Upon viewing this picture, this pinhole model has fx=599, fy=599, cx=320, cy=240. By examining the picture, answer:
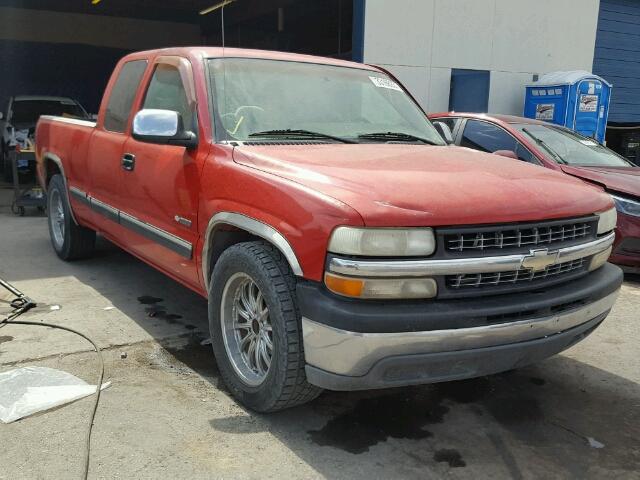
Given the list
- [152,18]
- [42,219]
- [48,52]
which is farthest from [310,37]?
[42,219]

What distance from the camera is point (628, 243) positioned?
226 inches

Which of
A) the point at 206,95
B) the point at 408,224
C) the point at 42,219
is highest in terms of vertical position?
the point at 206,95

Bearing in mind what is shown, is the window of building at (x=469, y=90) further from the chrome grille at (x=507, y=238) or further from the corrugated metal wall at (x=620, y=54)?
the chrome grille at (x=507, y=238)

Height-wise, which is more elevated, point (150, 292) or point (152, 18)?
point (152, 18)

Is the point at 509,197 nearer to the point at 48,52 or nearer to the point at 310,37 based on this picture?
the point at 310,37

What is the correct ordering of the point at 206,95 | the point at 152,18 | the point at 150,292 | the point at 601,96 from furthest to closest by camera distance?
the point at 152,18 < the point at 601,96 < the point at 150,292 < the point at 206,95

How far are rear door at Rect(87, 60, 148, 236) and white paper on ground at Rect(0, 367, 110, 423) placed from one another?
53.9 inches

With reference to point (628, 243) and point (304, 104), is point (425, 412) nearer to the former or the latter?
point (304, 104)

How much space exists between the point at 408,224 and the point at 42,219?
7271 mm

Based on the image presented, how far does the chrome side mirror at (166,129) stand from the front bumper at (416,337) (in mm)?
1349

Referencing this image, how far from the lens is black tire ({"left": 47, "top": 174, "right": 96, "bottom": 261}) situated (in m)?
5.68

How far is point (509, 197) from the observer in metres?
2.72

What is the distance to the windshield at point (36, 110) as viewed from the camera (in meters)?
12.4

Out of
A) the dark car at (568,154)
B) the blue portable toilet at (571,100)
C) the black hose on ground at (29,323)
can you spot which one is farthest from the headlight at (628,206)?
the blue portable toilet at (571,100)
